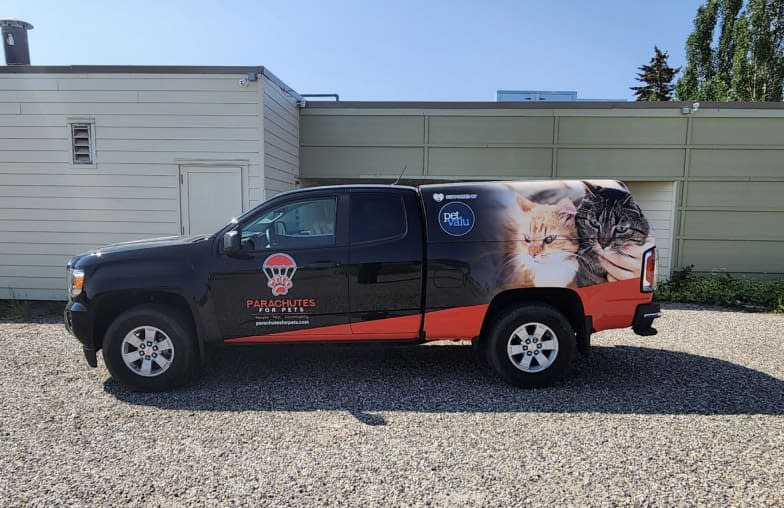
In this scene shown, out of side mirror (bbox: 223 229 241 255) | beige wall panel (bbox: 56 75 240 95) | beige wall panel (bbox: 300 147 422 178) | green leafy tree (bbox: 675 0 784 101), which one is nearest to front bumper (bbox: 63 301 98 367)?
Result: side mirror (bbox: 223 229 241 255)

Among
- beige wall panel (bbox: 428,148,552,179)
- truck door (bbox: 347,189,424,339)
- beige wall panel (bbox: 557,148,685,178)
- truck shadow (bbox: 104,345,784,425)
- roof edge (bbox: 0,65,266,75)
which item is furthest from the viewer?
beige wall panel (bbox: 428,148,552,179)

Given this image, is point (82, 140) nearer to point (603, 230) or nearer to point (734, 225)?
point (603, 230)

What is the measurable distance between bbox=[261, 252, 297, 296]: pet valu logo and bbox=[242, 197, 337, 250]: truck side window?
127 millimetres

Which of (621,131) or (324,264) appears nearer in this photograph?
(324,264)

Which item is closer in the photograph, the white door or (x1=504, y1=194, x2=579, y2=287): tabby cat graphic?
(x1=504, y1=194, x2=579, y2=287): tabby cat graphic

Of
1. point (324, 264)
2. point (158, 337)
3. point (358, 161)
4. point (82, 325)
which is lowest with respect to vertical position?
point (158, 337)

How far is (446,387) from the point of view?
4730mm

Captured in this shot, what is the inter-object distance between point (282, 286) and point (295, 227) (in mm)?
601

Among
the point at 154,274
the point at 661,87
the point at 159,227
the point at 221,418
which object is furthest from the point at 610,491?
the point at 661,87

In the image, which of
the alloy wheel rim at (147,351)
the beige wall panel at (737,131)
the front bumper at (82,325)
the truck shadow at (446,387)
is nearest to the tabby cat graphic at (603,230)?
the truck shadow at (446,387)

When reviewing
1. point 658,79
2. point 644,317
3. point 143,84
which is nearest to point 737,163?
point 644,317

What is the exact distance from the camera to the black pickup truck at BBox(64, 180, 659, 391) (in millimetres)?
4547

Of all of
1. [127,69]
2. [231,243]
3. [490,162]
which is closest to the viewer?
[231,243]

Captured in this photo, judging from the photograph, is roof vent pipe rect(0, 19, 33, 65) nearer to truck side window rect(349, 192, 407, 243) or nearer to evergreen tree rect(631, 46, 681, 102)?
truck side window rect(349, 192, 407, 243)
